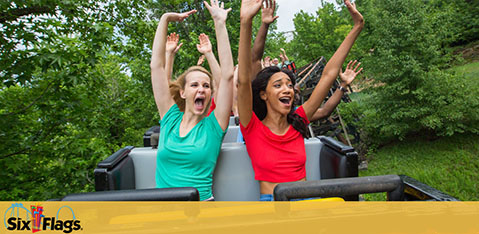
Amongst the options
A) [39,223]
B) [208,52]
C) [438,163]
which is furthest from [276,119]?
[438,163]

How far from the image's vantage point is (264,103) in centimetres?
189

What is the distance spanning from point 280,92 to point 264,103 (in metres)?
0.19

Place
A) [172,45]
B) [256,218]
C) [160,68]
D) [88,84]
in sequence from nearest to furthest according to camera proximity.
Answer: [256,218] → [160,68] → [172,45] → [88,84]

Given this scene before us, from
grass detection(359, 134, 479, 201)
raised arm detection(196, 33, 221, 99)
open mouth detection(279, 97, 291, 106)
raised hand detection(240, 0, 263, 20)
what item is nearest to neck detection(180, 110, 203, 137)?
raised arm detection(196, 33, 221, 99)

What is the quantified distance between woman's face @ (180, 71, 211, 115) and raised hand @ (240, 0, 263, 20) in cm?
57

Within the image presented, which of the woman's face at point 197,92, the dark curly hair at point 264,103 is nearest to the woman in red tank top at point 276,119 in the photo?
the dark curly hair at point 264,103

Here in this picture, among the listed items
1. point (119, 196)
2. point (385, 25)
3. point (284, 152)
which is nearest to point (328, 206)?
point (119, 196)

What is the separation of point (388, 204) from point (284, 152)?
3.12 feet

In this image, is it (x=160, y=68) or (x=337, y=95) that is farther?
(x=337, y=95)

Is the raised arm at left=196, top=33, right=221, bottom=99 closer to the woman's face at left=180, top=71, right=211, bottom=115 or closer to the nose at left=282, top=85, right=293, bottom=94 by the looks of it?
the woman's face at left=180, top=71, right=211, bottom=115

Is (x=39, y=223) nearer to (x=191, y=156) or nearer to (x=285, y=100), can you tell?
(x=191, y=156)

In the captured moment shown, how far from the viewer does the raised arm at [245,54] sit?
55.3 inches

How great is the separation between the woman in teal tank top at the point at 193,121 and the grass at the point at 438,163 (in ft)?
13.2

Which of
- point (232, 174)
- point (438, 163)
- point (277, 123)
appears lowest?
point (438, 163)
